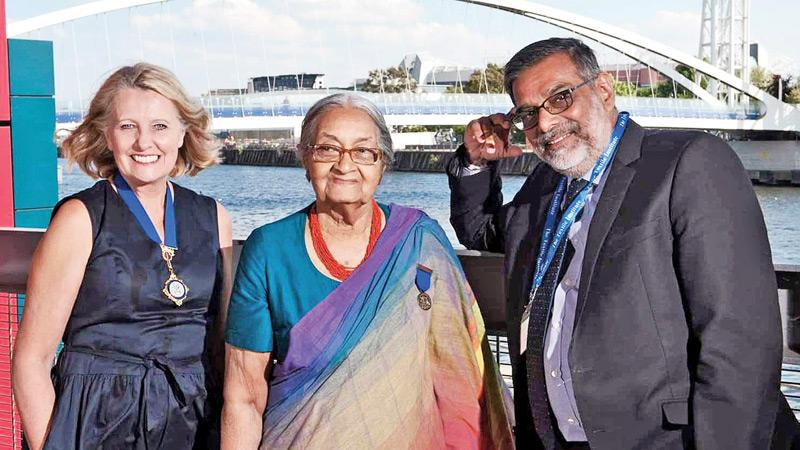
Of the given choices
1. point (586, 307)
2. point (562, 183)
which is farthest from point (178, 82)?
point (586, 307)

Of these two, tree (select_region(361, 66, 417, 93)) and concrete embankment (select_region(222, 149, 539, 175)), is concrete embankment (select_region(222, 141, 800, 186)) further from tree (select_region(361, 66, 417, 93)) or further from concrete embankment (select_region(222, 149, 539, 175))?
tree (select_region(361, 66, 417, 93))

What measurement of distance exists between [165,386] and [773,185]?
51570 mm

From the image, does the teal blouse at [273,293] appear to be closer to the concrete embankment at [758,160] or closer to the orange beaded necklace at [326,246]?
the orange beaded necklace at [326,246]

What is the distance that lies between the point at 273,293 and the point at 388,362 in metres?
0.28

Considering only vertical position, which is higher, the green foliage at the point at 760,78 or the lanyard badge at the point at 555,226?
the green foliage at the point at 760,78

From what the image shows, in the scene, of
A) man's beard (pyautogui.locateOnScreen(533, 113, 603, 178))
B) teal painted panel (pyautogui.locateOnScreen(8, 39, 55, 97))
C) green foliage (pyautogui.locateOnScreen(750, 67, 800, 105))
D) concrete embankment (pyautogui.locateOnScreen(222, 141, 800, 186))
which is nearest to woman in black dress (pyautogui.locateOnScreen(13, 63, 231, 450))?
man's beard (pyautogui.locateOnScreen(533, 113, 603, 178))

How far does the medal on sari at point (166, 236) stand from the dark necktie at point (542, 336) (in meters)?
0.80

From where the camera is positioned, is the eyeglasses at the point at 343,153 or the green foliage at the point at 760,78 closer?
the eyeglasses at the point at 343,153

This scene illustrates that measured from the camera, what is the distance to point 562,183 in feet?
7.52

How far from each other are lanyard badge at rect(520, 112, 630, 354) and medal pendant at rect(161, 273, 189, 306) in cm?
77

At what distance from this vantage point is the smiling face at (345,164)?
2189mm

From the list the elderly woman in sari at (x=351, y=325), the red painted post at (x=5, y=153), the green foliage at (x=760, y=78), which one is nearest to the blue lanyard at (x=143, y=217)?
the elderly woman in sari at (x=351, y=325)

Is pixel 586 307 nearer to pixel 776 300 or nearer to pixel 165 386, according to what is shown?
pixel 776 300

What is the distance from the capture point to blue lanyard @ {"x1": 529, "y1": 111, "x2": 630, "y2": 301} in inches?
85.0
